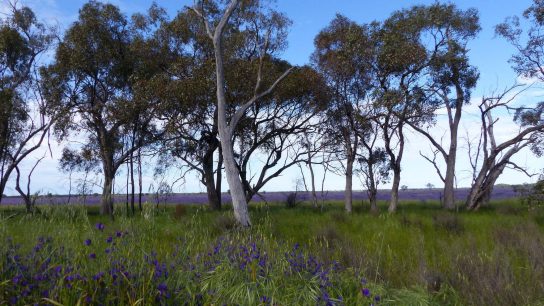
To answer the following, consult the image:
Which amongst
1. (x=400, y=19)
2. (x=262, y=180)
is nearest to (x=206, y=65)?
(x=262, y=180)

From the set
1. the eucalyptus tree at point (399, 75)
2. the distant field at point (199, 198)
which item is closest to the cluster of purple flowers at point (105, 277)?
the distant field at point (199, 198)

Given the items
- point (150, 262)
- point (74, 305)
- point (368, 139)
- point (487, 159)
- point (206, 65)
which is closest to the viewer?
point (74, 305)

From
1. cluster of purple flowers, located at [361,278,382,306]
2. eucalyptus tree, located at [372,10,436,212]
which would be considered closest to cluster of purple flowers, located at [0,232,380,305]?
cluster of purple flowers, located at [361,278,382,306]

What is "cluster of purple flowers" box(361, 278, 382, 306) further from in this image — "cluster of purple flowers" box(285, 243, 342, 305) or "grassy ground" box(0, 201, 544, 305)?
"cluster of purple flowers" box(285, 243, 342, 305)

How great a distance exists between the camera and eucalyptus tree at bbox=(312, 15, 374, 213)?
22734 millimetres

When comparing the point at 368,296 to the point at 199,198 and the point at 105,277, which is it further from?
the point at 199,198

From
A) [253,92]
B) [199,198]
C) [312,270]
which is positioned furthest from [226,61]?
[199,198]

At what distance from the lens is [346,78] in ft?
77.2

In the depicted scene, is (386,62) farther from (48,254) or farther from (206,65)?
(48,254)

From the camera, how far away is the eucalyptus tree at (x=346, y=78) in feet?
74.6

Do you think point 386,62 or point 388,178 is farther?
point 388,178

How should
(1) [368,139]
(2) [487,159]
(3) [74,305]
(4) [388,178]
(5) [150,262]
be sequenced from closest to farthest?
1. (3) [74,305]
2. (5) [150,262]
3. (2) [487,159]
4. (1) [368,139]
5. (4) [388,178]

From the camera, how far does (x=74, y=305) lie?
4488 mm

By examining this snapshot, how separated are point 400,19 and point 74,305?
72.2 feet
